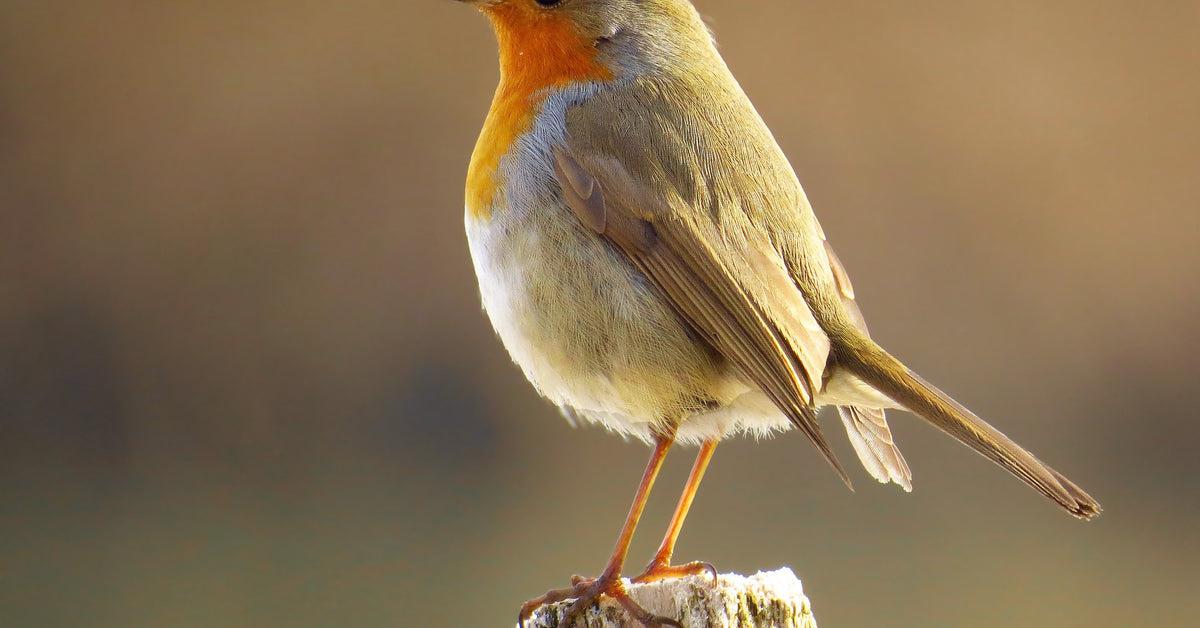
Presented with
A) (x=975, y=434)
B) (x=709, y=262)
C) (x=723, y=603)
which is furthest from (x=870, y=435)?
(x=723, y=603)

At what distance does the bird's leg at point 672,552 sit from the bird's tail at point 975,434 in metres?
0.47

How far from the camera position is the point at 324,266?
985 cm

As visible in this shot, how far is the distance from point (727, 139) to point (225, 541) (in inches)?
221

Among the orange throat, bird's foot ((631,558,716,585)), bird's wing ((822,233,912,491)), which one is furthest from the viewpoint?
bird's wing ((822,233,912,491))

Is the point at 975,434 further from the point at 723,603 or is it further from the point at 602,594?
the point at 602,594

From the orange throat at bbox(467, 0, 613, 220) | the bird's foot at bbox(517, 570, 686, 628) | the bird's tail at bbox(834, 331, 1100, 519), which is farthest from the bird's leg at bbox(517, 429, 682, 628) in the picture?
the orange throat at bbox(467, 0, 613, 220)

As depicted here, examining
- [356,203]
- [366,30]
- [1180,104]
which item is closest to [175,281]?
[356,203]

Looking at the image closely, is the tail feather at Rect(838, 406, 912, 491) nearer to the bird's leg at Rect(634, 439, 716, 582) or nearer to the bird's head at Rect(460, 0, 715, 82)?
the bird's leg at Rect(634, 439, 716, 582)

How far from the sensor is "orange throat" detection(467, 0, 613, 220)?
10.0ft

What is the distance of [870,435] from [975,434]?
48cm

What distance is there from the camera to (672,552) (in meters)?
3.02

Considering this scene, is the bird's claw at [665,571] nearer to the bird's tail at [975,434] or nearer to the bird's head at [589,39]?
the bird's tail at [975,434]

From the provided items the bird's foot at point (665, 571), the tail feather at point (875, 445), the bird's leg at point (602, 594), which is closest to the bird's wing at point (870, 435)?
the tail feather at point (875, 445)

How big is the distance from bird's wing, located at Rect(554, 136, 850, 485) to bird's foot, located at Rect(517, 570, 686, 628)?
1.43ft
